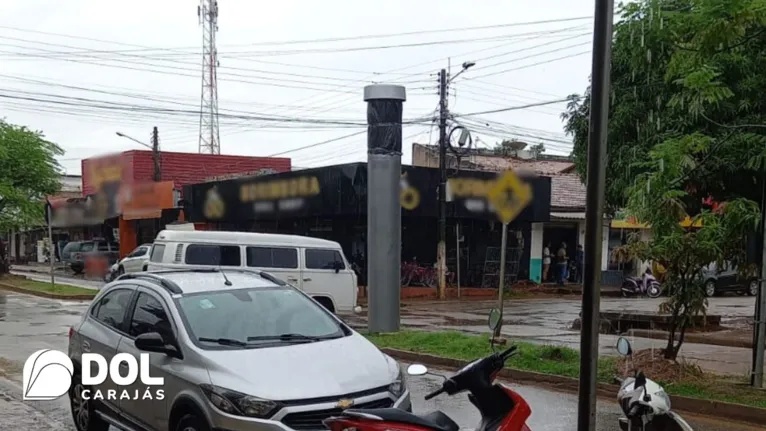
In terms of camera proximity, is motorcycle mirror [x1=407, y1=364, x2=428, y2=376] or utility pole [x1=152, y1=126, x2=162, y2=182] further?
utility pole [x1=152, y1=126, x2=162, y2=182]

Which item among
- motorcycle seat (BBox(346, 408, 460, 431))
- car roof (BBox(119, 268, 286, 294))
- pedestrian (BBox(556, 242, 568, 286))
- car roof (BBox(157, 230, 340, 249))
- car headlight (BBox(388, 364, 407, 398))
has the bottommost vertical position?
pedestrian (BBox(556, 242, 568, 286))

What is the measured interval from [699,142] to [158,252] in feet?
42.5

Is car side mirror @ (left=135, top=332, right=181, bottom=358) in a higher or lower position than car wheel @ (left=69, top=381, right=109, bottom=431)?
higher

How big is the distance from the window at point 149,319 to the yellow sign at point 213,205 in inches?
978

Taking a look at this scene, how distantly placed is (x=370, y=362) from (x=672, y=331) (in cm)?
558

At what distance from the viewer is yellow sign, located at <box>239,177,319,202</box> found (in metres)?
26.8

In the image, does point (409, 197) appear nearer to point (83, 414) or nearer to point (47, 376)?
point (47, 376)

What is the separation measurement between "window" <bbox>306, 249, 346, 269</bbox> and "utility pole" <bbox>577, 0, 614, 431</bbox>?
12920mm

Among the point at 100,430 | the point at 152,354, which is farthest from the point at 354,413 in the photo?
the point at 100,430

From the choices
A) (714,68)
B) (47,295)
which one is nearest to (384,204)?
(714,68)

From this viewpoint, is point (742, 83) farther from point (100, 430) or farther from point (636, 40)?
point (100, 430)

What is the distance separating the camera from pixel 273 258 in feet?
59.3

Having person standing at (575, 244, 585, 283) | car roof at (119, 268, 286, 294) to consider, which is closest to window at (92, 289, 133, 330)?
car roof at (119, 268, 286, 294)

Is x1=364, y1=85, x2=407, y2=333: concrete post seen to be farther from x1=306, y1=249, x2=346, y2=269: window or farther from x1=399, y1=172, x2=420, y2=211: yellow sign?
x1=399, y1=172, x2=420, y2=211: yellow sign
